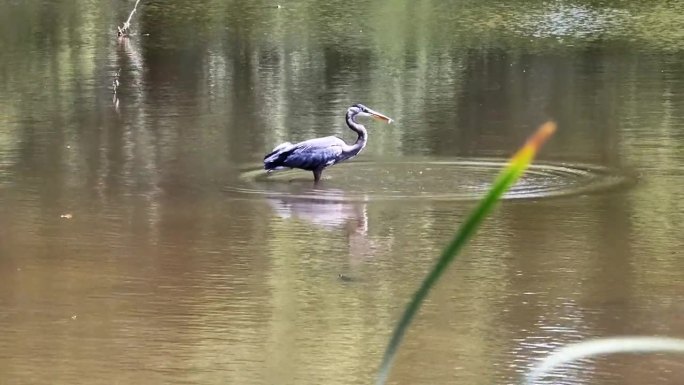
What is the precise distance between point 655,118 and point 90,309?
8101mm

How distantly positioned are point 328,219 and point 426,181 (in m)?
1.52

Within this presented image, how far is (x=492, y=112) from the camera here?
14.5m

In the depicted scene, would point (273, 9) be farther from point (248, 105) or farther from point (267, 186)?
point (267, 186)

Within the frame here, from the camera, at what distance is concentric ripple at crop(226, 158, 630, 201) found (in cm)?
1004

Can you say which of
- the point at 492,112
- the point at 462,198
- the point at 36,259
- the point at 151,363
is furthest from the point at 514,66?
the point at 151,363

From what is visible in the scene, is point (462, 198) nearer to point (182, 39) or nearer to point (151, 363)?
point (151, 363)

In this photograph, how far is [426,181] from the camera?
1055 centimetres

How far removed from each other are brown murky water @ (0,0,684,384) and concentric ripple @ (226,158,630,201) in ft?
0.14

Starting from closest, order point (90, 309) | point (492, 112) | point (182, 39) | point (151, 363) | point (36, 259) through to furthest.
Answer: point (151, 363) → point (90, 309) → point (36, 259) → point (492, 112) → point (182, 39)

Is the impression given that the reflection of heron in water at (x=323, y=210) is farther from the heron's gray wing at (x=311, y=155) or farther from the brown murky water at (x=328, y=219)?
the heron's gray wing at (x=311, y=155)

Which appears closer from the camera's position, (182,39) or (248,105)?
(248,105)

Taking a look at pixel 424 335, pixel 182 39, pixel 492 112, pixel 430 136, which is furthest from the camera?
pixel 182 39

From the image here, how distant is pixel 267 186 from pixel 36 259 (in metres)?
2.88

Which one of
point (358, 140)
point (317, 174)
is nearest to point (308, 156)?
point (317, 174)
